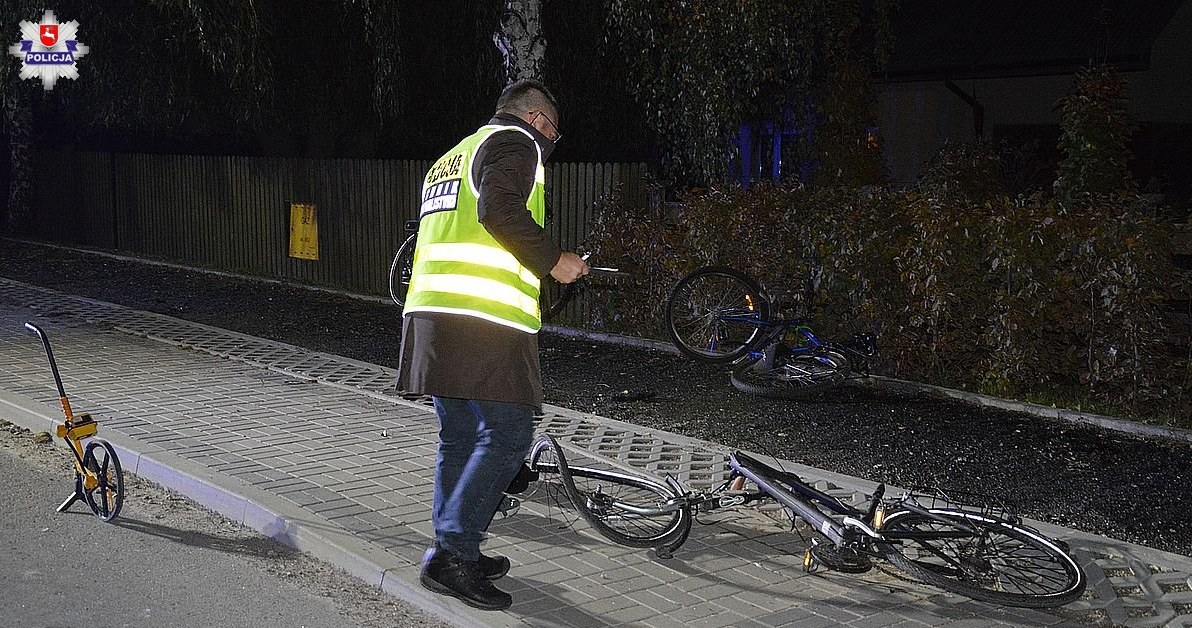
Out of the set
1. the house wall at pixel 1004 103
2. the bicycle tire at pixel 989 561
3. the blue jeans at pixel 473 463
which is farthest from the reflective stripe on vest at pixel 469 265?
the house wall at pixel 1004 103

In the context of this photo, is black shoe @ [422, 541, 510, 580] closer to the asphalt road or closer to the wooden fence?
the asphalt road

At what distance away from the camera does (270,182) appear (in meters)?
17.2

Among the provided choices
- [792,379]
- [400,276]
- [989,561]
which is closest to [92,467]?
[989,561]

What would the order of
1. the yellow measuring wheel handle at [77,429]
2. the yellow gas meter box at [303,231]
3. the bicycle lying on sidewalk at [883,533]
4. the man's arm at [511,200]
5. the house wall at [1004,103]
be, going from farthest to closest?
the house wall at [1004,103] → the yellow gas meter box at [303,231] → the yellow measuring wheel handle at [77,429] → the bicycle lying on sidewalk at [883,533] → the man's arm at [511,200]

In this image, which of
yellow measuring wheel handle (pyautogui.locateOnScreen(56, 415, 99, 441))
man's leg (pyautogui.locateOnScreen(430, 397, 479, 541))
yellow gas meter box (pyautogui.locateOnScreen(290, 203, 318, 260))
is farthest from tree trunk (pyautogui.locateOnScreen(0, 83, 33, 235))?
man's leg (pyautogui.locateOnScreen(430, 397, 479, 541))

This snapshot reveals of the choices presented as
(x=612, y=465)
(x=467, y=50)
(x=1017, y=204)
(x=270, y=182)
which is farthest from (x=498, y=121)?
(x=270, y=182)

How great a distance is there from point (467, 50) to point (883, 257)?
8.45 metres

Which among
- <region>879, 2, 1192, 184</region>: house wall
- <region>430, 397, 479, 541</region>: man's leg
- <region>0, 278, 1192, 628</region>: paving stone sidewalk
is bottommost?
<region>0, 278, 1192, 628</region>: paving stone sidewalk

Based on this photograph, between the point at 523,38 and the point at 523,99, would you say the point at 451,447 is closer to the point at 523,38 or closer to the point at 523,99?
the point at 523,99

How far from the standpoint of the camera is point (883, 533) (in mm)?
4969

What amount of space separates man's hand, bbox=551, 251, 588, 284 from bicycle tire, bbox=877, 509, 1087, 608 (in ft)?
5.39

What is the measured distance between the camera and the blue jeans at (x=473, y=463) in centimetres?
469

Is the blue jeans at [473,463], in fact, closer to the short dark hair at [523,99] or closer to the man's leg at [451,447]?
the man's leg at [451,447]

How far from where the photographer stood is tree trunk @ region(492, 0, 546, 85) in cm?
1282
